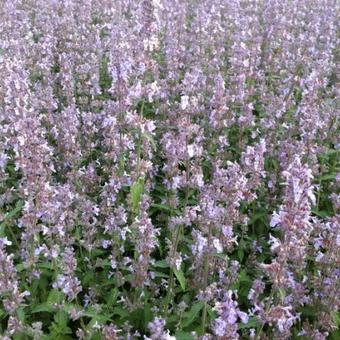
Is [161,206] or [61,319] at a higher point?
[161,206]

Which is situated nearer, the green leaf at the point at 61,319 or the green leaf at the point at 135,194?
the green leaf at the point at 61,319

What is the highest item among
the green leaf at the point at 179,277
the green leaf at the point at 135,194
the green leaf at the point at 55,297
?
the green leaf at the point at 135,194

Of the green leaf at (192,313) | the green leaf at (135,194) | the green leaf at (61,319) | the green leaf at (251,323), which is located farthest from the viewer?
the green leaf at (135,194)

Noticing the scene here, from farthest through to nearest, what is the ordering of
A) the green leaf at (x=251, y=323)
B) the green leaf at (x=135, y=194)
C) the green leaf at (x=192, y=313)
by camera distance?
1. the green leaf at (x=135, y=194)
2. the green leaf at (x=192, y=313)
3. the green leaf at (x=251, y=323)

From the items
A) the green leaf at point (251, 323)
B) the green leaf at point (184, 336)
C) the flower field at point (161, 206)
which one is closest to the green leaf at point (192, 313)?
the flower field at point (161, 206)

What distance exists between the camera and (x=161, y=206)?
488 cm

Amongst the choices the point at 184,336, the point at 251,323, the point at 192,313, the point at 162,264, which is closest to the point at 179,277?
the point at 162,264

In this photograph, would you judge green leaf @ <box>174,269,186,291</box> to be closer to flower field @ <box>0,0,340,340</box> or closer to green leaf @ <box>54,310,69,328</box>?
flower field @ <box>0,0,340,340</box>

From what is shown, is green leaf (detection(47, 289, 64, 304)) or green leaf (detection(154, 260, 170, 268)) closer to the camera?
green leaf (detection(47, 289, 64, 304))

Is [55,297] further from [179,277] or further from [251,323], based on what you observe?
[251,323]

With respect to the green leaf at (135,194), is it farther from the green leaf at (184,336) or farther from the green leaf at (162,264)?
the green leaf at (184,336)

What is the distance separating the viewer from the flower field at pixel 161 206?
12.6ft

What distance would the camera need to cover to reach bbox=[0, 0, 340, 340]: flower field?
384 cm

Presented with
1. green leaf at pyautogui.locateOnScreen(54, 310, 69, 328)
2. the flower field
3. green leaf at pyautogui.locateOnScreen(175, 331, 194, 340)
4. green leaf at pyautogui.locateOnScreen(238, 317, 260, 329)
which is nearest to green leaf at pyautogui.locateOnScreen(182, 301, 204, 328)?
the flower field
